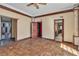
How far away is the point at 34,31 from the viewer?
262 centimetres

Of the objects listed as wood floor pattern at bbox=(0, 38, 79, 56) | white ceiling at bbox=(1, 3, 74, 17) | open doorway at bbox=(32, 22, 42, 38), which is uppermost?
white ceiling at bbox=(1, 3, 74, 17)

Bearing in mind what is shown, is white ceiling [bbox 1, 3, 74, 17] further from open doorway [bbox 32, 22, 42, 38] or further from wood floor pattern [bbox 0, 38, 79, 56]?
wood floor pattern [bbox 0, 38, 79, 56]

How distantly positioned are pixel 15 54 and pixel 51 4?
129cm

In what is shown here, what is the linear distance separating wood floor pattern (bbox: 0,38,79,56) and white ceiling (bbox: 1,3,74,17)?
64 cm

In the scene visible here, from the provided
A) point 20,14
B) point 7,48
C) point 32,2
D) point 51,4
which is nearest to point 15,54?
point 7,48

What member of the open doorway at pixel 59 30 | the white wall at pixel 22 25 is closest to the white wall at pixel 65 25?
the open doorway at pixel 59 30

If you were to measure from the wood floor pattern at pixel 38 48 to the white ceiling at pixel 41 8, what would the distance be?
64 centimetres

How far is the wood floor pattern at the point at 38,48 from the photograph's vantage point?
218cm

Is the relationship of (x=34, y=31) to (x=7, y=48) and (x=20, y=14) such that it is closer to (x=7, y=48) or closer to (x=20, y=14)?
(x=20, y=14)

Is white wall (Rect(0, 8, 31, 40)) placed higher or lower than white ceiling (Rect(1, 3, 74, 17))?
lower

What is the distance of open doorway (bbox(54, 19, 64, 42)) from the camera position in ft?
7.44

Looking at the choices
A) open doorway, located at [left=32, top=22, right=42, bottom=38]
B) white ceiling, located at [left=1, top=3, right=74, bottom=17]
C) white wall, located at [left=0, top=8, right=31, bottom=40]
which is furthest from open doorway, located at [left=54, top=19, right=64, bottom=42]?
white wall, located at [left=0, top=8, right=31, bottom=40]

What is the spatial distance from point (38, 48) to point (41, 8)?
90cm

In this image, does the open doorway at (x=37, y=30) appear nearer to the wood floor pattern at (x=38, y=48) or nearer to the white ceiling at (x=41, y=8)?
the wood floor pattern at (x=38, y=48)
